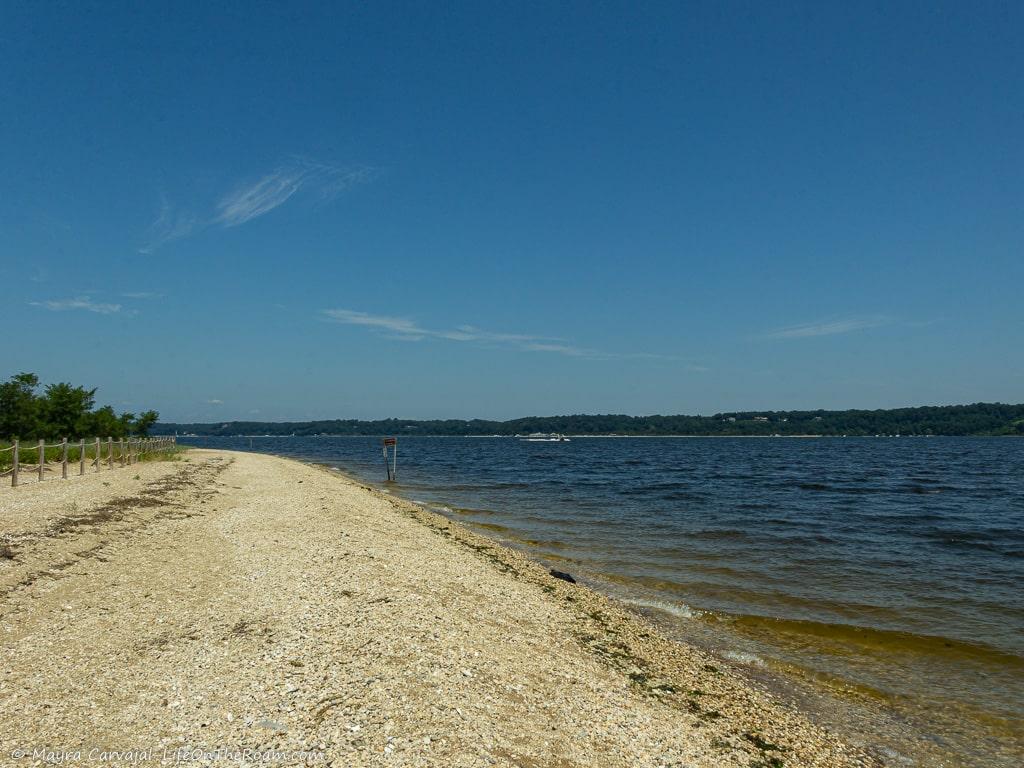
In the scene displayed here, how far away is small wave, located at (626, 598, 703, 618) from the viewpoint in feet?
42.5

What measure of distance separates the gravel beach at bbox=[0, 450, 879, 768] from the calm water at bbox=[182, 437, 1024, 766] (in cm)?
137

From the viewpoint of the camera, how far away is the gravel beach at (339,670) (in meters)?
5.87

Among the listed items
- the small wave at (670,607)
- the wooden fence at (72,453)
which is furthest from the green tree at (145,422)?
the small wave at (670,607)

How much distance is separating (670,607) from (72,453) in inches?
1448

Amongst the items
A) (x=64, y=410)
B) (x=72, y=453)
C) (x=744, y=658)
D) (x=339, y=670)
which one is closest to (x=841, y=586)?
(x=744, y=658)

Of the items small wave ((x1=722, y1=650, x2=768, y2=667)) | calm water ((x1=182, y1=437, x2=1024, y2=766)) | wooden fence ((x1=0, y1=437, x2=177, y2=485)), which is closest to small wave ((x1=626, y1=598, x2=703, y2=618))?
calm water ((x1=182, y1=437, x2=1024, y2=766))

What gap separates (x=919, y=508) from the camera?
31.5 m

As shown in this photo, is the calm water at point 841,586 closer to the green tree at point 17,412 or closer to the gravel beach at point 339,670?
the gravel beach at point 339,670

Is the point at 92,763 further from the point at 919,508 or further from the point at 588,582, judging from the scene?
the point at 919,508

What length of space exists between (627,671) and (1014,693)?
6076 mm

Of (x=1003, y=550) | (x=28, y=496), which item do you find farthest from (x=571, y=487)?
(x=28, y=496)

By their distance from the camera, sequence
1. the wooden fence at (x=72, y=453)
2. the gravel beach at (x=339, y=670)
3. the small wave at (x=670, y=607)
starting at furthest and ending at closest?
1. the wooden fence at (x=72, y=453)
2. the small wave at (x=670, y=607)
3. the gravel beach at (x=339, y=670)

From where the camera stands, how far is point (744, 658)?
1041cm

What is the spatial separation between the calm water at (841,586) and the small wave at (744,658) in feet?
0.14
